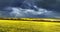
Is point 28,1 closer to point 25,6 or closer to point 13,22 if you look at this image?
point 25,6

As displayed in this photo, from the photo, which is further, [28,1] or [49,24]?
[28,1]

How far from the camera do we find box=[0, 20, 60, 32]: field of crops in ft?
2.93

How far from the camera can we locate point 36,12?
1003 millimetres

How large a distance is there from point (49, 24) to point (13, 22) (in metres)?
0.24

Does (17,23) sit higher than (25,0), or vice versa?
(25,0)

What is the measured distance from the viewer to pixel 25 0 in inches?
40.5

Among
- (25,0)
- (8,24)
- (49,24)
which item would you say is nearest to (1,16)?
(8,24)

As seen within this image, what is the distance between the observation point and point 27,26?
0.94 m

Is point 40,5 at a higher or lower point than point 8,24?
higher

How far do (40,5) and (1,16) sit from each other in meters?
0.28

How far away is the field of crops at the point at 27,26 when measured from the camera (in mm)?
892

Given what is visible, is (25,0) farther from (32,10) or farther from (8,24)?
(8,24)

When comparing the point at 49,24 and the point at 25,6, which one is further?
the point at 25,6

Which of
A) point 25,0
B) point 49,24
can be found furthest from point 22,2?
point 49,24
